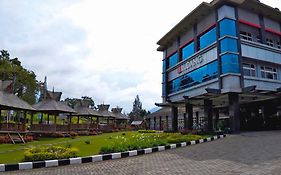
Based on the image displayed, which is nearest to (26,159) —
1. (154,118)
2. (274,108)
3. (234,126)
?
(234,126)

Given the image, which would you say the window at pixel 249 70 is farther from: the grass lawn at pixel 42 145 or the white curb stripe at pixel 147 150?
the white curb stripe at pixel 147 150

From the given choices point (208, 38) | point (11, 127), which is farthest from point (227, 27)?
point (11, 127)

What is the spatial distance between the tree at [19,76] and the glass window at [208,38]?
2804 cm

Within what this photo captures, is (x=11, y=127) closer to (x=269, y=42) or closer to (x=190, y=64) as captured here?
(x=190, y=64)

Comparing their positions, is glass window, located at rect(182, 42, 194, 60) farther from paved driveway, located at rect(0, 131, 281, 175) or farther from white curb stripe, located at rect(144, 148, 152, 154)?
paved driveway, located at rect(0, 131, 281, 175)

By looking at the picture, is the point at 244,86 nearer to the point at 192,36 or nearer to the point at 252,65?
the point at 252,65

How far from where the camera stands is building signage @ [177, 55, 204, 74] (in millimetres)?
28422

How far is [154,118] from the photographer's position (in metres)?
53.8

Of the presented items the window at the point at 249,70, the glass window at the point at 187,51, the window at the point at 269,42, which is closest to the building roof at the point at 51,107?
the glass window at the point at 187,51

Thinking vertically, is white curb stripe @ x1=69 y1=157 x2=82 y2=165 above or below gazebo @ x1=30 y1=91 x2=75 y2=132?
below

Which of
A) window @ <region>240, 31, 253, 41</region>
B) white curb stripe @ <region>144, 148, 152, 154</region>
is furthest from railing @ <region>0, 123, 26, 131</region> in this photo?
window @ <region>240, 31, 253, 41</region>

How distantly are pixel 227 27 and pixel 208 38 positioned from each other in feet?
9.84

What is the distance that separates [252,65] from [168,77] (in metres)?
12.2

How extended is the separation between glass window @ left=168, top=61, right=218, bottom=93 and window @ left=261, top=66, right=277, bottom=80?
16.8ft
